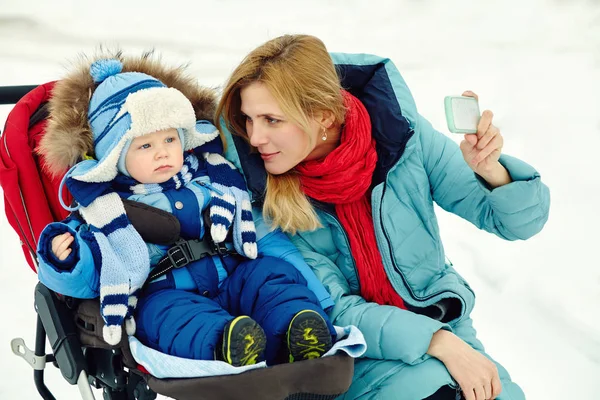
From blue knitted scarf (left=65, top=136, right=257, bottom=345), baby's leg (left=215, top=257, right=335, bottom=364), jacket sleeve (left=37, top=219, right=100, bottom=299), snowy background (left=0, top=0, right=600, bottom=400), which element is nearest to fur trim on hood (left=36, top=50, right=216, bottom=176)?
blue knitted scarf (left=65, top=136, right=257, bottom=345)

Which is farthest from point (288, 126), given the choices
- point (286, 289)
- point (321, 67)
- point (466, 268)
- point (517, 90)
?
point (517, 90)

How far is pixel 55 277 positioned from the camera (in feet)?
4.22

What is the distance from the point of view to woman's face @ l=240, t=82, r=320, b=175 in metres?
1.51

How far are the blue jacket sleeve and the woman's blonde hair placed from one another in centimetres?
2

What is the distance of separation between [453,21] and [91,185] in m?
3.38

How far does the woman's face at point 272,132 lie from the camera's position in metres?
1.51

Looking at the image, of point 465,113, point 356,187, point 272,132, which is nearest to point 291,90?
point 272,132

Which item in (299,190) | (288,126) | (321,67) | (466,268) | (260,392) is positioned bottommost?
(466,268)

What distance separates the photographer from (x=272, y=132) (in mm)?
1531

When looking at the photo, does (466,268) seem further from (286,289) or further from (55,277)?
(55,277)

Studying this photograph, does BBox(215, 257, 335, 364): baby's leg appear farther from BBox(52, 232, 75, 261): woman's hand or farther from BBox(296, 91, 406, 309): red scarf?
BBox(52, 232, 75, 261): woman's hand

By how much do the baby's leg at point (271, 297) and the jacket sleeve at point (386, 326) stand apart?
96mm

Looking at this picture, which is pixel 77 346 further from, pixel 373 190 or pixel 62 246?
pixel 373 190

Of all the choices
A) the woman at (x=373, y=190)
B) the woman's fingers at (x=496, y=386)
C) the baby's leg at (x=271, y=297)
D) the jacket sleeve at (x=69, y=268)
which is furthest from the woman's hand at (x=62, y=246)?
the woman's fingers at (x=496, y=386)
